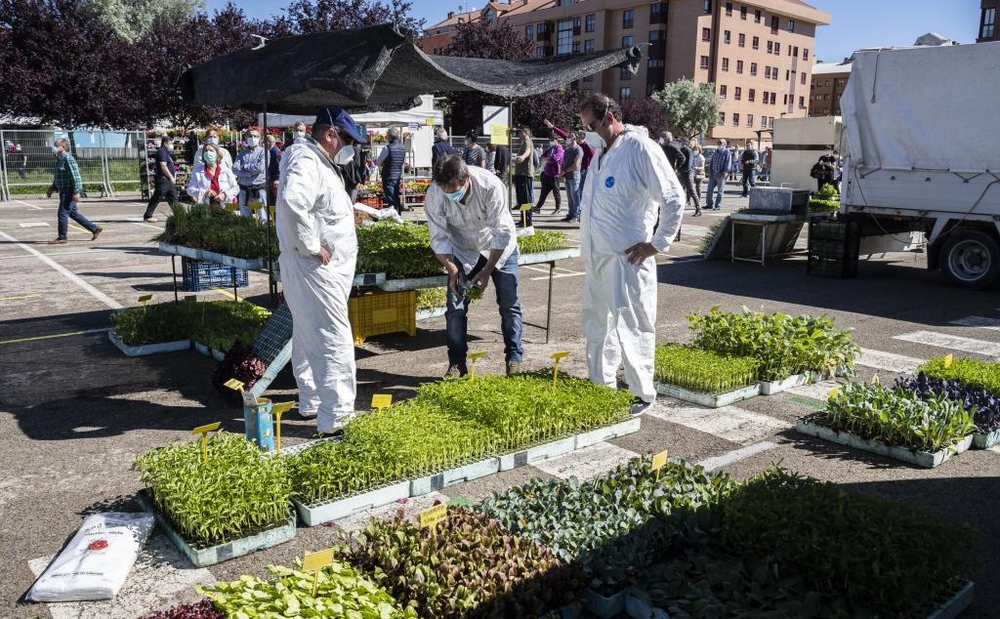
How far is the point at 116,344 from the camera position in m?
8.38

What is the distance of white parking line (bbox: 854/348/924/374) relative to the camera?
7.75 m

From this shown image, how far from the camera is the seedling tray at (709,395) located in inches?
257

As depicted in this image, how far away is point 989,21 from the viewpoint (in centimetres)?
6950

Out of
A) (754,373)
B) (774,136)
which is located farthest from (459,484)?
(774,136)

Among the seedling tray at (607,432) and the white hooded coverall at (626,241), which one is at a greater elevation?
the white hooded coverall at (626,241)

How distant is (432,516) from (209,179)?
12241 millimetres

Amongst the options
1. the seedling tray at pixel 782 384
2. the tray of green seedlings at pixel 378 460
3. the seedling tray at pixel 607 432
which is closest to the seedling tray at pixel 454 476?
the tray of green seedlings at pixel 378 460

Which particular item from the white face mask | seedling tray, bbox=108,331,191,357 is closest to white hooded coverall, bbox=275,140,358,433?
the white face mask

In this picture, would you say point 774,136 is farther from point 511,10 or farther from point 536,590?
point 511,10

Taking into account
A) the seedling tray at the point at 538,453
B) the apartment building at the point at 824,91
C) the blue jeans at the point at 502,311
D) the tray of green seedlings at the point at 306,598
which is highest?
the apartment building at the point at 824,91

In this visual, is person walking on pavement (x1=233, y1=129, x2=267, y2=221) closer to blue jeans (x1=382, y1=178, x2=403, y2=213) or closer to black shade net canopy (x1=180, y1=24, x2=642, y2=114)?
blue jeans (x1=382, y1=178, x2=403, y2=213)

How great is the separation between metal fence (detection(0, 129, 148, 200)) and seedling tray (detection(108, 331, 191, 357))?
2031cm

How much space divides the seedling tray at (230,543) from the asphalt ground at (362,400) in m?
0.05

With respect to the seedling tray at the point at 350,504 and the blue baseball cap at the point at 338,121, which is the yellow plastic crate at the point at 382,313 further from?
the seedling tray at the point at 350,504
